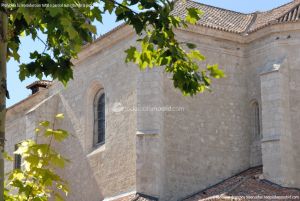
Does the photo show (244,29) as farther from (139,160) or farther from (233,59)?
(139,160)

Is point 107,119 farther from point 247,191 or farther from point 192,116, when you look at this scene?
point 247,191

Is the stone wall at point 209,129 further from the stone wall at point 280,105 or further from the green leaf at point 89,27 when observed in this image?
the green leaf at point 89,27

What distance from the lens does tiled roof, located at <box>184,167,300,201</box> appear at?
19875mm

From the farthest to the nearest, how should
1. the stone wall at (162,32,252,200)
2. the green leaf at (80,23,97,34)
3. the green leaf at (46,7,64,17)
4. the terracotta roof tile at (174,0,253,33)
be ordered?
the terracotta roof tile at (174,0,253,33)
the stone wall at (162,32,252,200)
the green leaf at (80,23,97,34)
the green leaf at (46,7,64,17)

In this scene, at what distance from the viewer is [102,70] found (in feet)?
81.0

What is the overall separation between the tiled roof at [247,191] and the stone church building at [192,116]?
0.47 meters

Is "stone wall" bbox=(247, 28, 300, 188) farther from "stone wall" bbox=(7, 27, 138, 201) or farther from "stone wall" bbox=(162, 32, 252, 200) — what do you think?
"stone wall" bbox=(7, 27, 138, 201)

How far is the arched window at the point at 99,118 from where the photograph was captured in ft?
81.5

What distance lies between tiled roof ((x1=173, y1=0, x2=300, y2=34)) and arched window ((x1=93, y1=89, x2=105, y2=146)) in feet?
13.0

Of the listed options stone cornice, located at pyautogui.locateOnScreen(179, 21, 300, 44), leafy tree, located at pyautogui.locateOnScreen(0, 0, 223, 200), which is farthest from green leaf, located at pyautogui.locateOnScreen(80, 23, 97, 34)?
stone cornice, located at pyautogui.locateOnScreen(179, 21, 300, 44)

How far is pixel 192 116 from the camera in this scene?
2288cm

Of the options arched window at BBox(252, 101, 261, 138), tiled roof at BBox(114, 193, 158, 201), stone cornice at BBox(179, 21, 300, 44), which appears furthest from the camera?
arched window at BBox(252, 101, 261, 138)

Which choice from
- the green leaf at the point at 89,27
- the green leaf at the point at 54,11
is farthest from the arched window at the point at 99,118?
the green leaf at the point at 54,11

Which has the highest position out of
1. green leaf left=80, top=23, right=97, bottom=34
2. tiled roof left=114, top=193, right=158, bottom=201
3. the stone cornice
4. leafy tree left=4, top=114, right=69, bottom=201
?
the stone cornice
